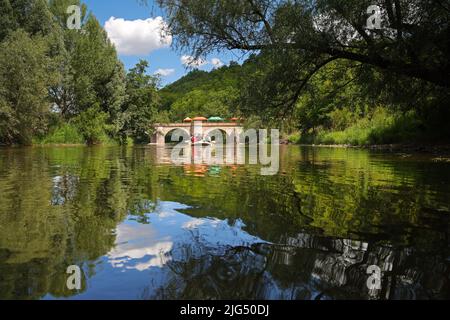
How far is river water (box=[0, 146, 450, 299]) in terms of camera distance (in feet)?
9.36

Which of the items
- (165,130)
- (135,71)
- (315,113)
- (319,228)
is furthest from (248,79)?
(165,130)

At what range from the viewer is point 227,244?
3.94 meters

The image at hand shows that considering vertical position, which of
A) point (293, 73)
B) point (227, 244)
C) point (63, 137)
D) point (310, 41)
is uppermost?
point (310, 41)

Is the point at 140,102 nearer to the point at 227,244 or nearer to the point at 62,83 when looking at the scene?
the point at 62,83

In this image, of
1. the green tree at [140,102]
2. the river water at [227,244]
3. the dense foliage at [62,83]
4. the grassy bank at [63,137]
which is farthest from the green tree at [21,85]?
the river water at [227,244]

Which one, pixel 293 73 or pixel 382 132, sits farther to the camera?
pixel 382 132

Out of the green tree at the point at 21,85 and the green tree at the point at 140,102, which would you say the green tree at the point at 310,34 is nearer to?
the green tree at the point at 21,85

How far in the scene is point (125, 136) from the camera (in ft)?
185

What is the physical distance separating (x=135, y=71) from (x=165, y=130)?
20.5 m

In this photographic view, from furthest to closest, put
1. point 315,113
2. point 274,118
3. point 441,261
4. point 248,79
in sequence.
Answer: point 315,113 → point 274,118 → point 248,79 → point 441,261

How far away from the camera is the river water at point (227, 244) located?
2.85 metres

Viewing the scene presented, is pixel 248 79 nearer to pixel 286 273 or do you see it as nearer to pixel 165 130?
pixel 286 273

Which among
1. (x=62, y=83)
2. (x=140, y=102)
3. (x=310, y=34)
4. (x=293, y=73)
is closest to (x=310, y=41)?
(x=310, y=34)

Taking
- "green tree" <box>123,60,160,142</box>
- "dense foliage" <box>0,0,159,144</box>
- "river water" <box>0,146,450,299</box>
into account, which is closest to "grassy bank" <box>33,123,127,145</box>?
"dense foliage" <box>0,0,159,144</box>
